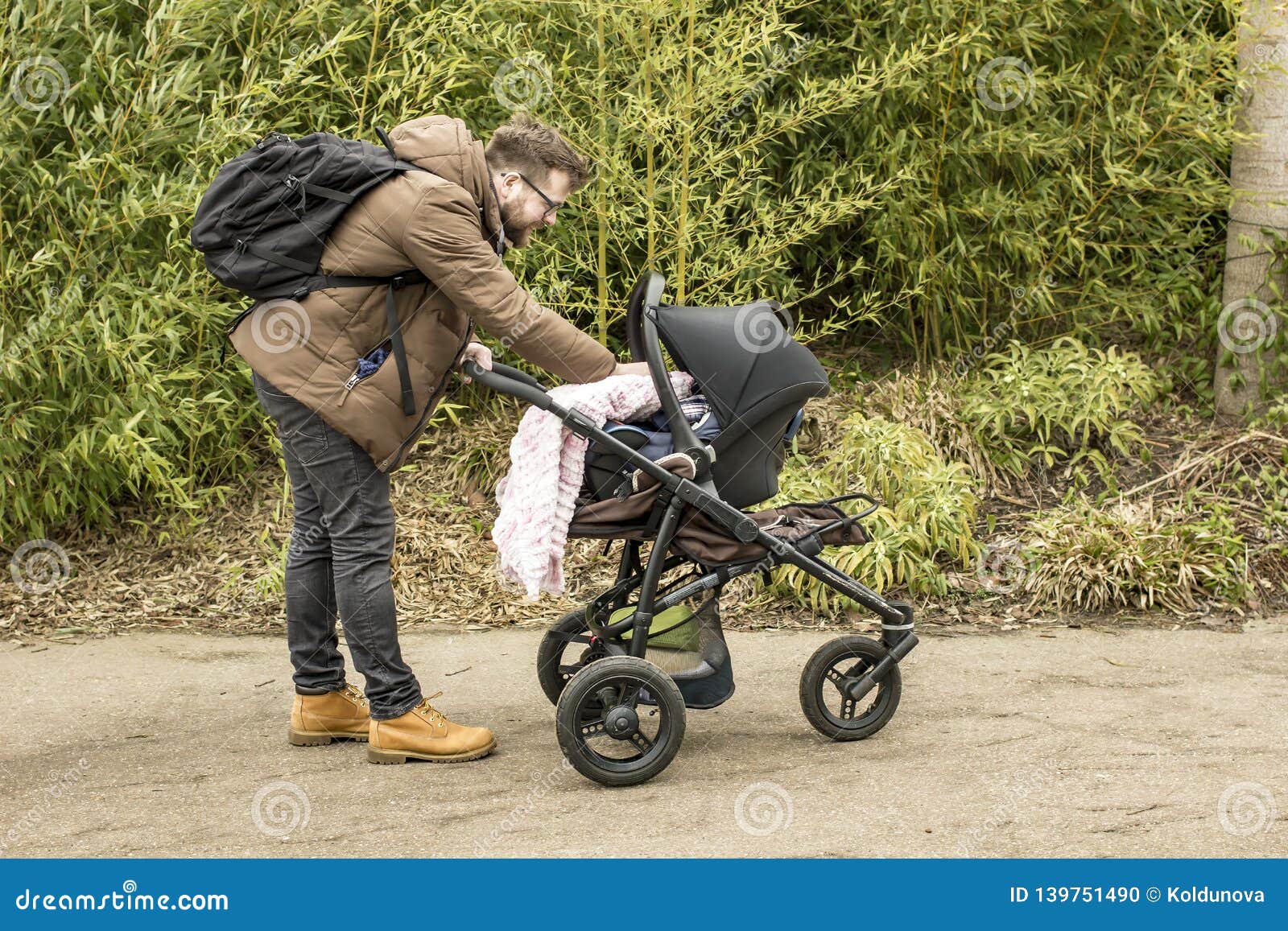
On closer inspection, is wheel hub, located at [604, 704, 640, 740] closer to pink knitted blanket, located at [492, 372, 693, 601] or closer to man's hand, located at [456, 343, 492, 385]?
pink knitted blanket, located at [492, 372, 693, 601]

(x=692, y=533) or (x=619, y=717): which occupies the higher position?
(x=692, y=533)

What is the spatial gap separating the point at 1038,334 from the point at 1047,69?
3.59 feet

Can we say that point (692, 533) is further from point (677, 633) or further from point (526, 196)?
point (526, 196)

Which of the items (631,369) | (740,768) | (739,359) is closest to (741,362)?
(739,359)

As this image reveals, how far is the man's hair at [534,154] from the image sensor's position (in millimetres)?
2986

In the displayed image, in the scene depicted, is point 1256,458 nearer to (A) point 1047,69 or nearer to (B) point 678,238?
(A) point 1047,69

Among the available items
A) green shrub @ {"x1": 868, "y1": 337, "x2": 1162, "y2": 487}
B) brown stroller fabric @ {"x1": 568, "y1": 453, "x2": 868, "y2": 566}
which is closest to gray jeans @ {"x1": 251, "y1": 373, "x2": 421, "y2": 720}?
brown stroller fabric @ {"x1": 568, "y1": 453, "x2": 868, "y2": 566}

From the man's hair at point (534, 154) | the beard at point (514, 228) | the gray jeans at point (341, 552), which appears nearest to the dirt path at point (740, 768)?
the gray jeans at point (341, 552)

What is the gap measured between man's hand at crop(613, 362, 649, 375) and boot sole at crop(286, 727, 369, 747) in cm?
→ 112

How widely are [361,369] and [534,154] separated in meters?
0.61

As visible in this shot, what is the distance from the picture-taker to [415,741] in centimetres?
322

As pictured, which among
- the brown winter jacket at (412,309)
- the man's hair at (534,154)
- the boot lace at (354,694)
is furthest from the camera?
the boot lace at (354,694)

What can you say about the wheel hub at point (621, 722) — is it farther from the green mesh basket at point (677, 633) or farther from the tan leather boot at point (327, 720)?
the tan leather boot at point (327, 720)

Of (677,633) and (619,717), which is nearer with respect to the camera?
(619,717)
